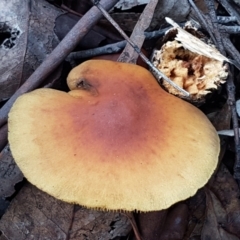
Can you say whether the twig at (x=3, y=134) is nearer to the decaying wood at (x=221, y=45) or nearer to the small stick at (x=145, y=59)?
the small stick at (x=145, y=59)

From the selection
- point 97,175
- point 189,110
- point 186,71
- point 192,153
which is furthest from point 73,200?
point 186,71

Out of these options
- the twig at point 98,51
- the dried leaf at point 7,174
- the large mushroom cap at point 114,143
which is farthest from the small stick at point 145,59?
the dried leaf at point 7,174

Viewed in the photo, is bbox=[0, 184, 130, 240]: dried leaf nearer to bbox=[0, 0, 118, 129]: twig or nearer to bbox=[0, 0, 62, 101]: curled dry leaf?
bbox=[0, 0, 118, 129]: twig

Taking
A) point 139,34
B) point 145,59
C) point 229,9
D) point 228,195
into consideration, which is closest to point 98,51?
point 139,34

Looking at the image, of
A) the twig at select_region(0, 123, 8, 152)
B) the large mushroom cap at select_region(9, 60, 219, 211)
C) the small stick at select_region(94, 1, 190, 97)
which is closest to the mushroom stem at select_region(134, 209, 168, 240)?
the large mushroom cap at select_region(9, 60, 219, 211)

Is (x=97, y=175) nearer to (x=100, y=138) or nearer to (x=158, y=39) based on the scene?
(x=100, y=138)

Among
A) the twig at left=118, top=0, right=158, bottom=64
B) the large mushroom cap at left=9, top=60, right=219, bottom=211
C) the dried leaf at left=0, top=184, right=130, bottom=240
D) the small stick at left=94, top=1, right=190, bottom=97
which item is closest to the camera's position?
the large mushroom cap at left=9, top=60, right=219, bottom=211
